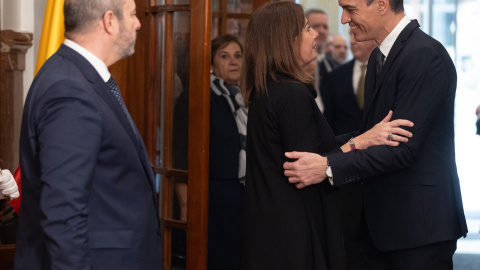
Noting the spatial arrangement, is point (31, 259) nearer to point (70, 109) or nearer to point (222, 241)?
point (70, 109)

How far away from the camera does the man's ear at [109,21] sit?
6.23ft

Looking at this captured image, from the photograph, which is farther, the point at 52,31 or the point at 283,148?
the point at 52,31

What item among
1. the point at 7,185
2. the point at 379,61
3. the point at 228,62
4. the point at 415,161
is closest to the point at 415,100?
the point at 415,161

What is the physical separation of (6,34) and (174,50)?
3.16 ft

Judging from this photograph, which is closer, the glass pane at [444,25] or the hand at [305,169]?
the hand at [305,169]

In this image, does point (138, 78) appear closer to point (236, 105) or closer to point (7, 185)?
point (236, 105)

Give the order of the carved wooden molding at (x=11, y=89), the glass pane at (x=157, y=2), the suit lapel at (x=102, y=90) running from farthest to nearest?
the carved wooden molding at (x=11, y=89), the glass pane at (x=157, y=2), the suit lapel at (x=102, y=90)

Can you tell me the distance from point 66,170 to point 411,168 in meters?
1.26

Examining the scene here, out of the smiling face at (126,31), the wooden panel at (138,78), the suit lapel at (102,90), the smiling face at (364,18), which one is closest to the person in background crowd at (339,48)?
the wooden panel at (138,78)

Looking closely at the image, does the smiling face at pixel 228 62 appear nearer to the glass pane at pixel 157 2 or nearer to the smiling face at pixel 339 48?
the glass pane at pixel 157 2

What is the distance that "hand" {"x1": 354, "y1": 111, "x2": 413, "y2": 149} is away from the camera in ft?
8.00

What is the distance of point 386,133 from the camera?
2.48m

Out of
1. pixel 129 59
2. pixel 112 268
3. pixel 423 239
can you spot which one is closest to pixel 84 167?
pixel 112 268

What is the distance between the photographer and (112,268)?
1820 millimetres
